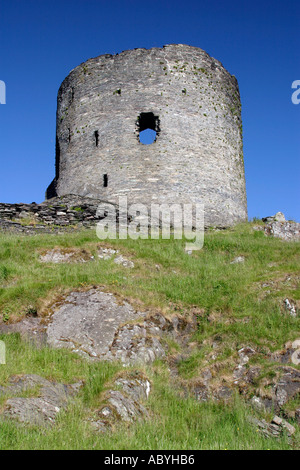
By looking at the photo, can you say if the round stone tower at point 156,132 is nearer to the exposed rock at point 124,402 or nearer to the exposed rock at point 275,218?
the exposed rock at point 275,218

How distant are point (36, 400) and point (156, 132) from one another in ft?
47.8

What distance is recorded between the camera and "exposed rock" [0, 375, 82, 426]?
4762mm

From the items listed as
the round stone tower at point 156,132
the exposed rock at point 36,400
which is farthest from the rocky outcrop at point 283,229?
the exposed rock at point 36,400

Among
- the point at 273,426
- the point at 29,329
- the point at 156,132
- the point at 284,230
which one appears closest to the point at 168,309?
the point at 29,329

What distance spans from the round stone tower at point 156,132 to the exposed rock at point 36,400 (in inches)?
472

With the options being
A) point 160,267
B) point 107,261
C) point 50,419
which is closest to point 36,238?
point 107,261

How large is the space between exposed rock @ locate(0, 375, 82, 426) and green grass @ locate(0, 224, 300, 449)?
0.13 metres

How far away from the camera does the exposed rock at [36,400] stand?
4762 millimetres

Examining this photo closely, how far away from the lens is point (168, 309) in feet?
26.8

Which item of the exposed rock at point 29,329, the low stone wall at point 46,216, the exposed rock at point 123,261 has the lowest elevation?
the exposed rock at point 29,329

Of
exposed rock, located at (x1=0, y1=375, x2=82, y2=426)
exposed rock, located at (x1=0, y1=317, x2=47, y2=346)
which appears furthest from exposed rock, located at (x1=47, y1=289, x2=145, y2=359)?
exposed rock, located at (x1=0, y1=375, x2=82, y2=426)

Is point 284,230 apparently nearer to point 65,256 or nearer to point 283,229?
point 283,229

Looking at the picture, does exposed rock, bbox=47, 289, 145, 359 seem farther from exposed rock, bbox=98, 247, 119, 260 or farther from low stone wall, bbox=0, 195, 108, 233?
low stone wall, bbox=0, 195, 108, 233
